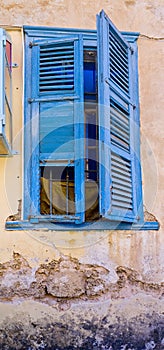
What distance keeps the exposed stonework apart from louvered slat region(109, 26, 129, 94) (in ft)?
4.92

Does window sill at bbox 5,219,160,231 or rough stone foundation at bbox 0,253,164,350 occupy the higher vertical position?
window sill at bbox 5,219,160,231

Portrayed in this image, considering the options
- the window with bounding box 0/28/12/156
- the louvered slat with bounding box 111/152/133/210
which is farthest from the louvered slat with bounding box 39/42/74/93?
the louvered slat with bounding box 111/152/133/210

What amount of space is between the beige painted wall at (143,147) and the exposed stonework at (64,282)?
0.21 ft

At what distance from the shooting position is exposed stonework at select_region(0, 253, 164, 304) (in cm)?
334

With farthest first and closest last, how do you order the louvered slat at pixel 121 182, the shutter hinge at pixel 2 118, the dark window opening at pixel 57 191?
the dark window opening at pixel 57 191 → the louvered slat at pixel 121 182 → the shutter hinge at pixel 2 118

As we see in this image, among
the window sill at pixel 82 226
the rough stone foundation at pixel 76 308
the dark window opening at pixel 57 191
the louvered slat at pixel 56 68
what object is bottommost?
the rough stone foundation at pixel 76 308

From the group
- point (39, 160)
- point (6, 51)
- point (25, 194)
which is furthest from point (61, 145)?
point (6, 51)

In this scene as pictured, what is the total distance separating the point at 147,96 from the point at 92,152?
2.37 feet

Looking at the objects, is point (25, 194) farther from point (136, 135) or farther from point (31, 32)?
point (31, 32)

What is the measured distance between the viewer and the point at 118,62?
3533 millimetres

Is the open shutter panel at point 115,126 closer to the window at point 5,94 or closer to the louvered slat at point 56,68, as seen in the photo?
the louvered slat at point 56,68

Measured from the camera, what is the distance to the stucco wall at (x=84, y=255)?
3.35 metres

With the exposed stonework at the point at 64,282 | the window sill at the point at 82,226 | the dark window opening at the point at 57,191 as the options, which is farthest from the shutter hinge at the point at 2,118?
the exposed stonework at the point at 64,282

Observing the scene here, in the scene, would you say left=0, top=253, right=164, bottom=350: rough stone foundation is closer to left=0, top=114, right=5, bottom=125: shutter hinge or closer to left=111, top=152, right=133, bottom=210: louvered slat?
left=111, top=152, right=133, bottom=210: louvered slat
